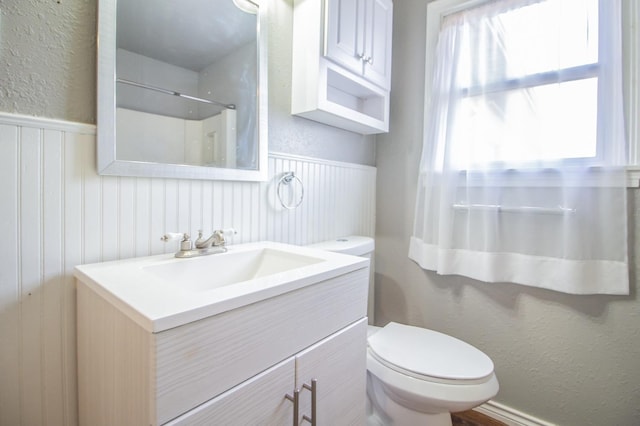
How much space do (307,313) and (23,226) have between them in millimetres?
688

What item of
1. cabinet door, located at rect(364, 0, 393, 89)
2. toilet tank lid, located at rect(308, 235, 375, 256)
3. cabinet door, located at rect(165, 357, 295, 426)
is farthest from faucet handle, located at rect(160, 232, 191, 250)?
cabinet door, located at rect(364, 0, 393, 89)

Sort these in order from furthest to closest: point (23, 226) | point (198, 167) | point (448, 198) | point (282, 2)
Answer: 1. point (448, 198)
2. point (282, 2)
3. point (198, 167)
4. point (23, 226)

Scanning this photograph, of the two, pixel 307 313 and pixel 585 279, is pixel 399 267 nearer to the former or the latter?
pixel 585 279

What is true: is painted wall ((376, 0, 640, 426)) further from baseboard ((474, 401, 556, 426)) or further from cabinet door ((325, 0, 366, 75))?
cabinet door ((325, 0, 366, 75))

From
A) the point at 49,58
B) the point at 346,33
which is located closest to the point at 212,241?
the point at 49,58

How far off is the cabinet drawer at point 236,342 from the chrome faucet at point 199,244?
39cm

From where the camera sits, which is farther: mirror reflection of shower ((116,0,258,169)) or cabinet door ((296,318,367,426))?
mirror reflection of shower ((116,0,258,169))

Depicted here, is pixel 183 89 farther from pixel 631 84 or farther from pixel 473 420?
pixel 473 420

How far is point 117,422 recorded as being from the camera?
558 mm

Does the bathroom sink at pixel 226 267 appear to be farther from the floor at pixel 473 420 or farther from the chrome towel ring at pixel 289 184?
the floor at pixel 473 420

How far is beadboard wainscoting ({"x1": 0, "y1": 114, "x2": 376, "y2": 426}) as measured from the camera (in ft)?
2.19

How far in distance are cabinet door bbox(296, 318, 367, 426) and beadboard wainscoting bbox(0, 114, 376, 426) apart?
555mm

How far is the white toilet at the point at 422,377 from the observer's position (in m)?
0.92

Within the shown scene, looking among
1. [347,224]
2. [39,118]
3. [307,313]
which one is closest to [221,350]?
[307,313]
